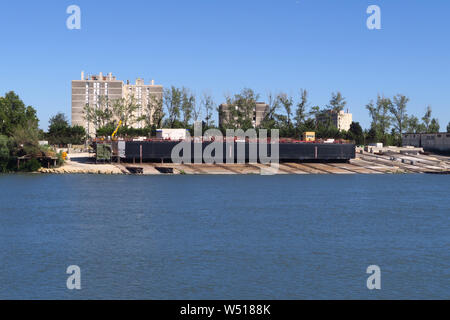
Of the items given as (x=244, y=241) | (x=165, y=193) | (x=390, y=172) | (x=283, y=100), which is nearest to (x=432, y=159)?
(x=390, y=172)

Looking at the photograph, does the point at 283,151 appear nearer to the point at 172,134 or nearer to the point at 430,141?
the point at 172,134

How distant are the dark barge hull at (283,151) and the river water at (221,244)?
44.1 m

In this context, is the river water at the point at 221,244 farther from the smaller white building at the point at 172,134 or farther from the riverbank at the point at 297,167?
the smaller white building at the point at 172,134

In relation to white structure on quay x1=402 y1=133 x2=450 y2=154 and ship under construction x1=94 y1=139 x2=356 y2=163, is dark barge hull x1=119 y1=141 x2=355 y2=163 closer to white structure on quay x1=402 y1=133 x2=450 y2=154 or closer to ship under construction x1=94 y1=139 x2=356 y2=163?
ship under construction x1=94 y1=139 x2=356 y2=163

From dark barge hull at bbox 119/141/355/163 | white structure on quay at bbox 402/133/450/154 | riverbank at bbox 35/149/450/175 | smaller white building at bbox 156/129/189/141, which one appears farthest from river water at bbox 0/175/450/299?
white structure on quay at bbox 402/133/450/154

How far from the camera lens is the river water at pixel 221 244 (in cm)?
3331

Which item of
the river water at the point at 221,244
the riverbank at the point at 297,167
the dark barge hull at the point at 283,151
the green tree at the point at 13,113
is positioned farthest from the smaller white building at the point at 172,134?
the river water at the point at 221,244

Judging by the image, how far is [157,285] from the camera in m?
33.5

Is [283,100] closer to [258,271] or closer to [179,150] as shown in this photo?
[179,150]

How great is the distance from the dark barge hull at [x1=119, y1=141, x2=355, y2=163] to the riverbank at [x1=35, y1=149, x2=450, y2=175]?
2.11m

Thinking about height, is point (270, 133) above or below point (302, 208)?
above

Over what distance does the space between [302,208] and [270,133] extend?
9794 centimetres

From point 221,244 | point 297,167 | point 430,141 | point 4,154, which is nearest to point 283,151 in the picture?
point 297,167
